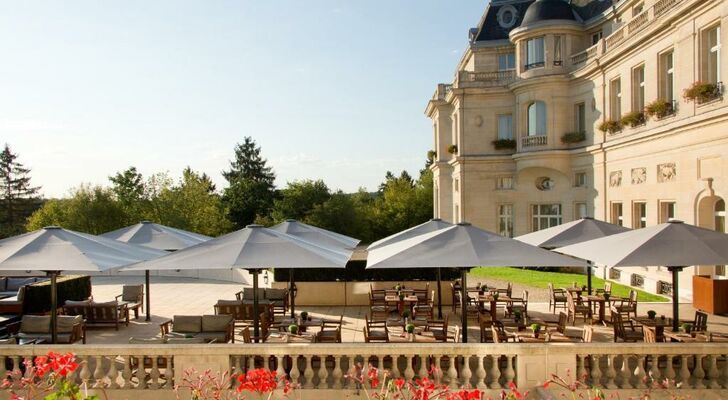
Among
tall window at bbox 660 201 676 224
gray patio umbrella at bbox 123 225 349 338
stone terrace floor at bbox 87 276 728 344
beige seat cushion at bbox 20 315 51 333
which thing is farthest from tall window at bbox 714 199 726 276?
beige seat cushion at bbox 20 315 51 333

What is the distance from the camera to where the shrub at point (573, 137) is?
30.1 metres

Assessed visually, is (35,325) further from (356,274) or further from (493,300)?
(493,300)

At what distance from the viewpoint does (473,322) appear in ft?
50.5

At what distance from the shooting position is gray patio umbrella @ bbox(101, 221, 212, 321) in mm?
16172

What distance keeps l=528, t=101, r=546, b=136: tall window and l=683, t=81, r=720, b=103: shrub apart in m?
13.6

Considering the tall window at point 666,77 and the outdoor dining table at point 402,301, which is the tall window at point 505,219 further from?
the outdoor dining table at point 402,301

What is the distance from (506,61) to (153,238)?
2906 cm

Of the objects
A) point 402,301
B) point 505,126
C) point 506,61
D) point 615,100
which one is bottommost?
point 402,301

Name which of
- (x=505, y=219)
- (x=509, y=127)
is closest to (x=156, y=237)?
(x=505, y=219)

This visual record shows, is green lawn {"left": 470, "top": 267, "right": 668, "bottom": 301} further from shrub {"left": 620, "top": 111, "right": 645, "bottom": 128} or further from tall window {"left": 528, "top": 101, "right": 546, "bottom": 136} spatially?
Answer: tall window {"left": 528, "top": 101, "right": 546, "bottom": 136}

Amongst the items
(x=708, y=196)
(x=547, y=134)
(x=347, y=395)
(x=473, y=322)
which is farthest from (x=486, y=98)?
(x=347, y=395)

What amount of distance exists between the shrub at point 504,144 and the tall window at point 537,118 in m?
1.67

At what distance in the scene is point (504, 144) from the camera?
34719 millimetres

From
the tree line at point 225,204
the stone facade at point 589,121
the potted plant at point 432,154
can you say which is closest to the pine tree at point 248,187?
the tree line at point 225,204
